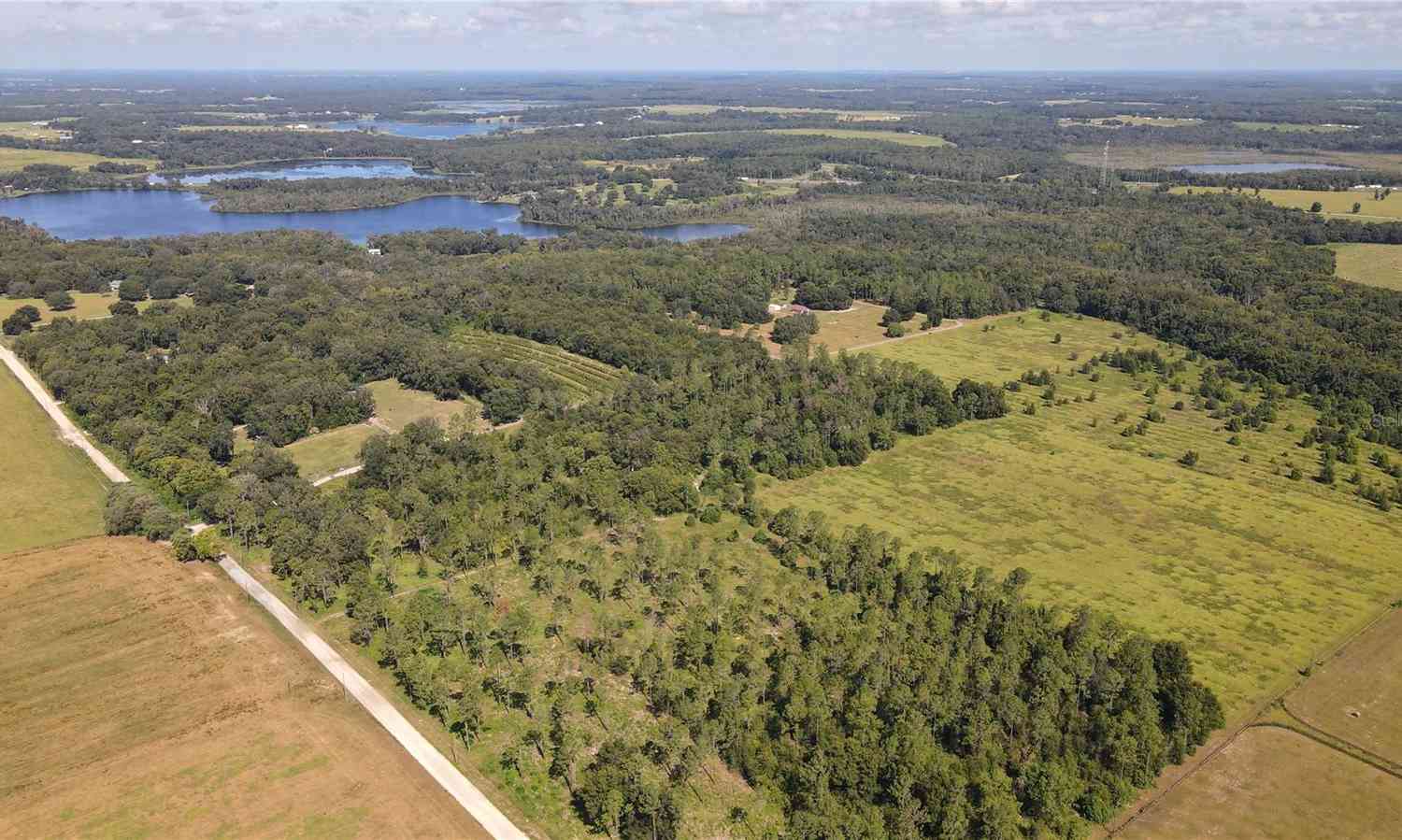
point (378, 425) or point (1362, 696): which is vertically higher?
point (378, 425)

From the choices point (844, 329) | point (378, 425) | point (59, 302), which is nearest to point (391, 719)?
point (378, 425)

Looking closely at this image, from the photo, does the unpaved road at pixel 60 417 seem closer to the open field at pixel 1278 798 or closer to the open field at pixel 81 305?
the open field at pixel 81 305

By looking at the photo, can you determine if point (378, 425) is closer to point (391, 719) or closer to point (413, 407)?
point (413, 407)

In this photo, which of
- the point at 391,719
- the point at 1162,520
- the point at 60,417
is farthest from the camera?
the point at 60,417

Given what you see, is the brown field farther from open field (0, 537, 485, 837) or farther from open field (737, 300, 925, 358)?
open field (737, 300, 925, 358)

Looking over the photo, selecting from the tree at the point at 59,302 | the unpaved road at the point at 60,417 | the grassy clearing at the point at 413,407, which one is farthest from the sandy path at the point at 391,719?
the tree at the point at 59,302

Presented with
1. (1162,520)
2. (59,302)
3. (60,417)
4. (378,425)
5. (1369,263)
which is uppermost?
(59,302)

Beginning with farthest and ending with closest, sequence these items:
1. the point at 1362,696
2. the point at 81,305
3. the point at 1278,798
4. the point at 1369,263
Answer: the point at 1369,263, the point at 81,305, the point at 1362,696, the point at 1278,798

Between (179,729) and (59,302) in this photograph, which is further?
(59,302)
